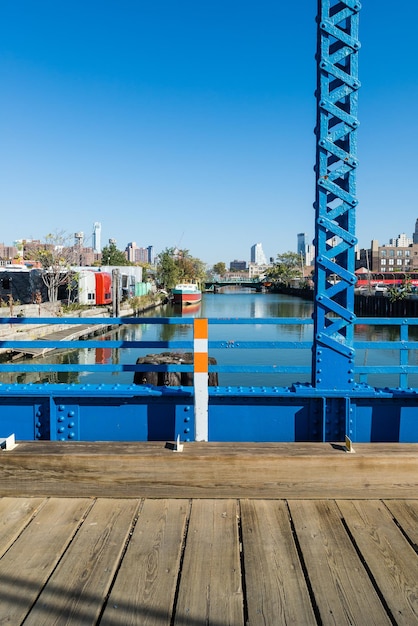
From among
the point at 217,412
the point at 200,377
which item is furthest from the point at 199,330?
the point at 217,412

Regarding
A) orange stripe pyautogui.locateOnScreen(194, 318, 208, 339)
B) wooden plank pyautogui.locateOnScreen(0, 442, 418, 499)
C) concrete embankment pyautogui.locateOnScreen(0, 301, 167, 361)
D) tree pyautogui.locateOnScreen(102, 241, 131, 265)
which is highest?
tree pyautogui.locateOnScreen(102, 241, 131, 265)

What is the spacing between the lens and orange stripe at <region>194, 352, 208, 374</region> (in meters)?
4.80

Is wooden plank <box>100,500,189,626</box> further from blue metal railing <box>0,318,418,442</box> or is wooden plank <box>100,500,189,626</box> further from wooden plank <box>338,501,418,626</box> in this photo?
blue metal railing <box>0,318,418,442</box>

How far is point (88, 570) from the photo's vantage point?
2861mm

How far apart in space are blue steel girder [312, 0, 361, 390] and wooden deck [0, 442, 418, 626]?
4.19ft

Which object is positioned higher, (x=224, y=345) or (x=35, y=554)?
(x=224, y=345)

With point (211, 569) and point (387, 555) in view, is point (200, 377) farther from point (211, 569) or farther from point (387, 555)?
point (387, 555)

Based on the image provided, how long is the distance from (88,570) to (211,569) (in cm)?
74

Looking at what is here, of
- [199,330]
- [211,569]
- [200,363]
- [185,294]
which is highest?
[199,330]

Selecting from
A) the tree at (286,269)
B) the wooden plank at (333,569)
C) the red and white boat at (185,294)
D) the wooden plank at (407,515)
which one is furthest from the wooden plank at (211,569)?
the tree at (286,269)

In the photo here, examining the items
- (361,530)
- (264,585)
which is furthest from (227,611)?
(361,530)

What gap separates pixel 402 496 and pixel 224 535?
1477 mm

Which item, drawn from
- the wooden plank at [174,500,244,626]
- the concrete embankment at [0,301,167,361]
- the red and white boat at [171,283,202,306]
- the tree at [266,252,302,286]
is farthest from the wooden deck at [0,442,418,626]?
the tree at [266,252,302,286]

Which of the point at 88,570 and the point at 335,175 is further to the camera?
the point at 335,175
